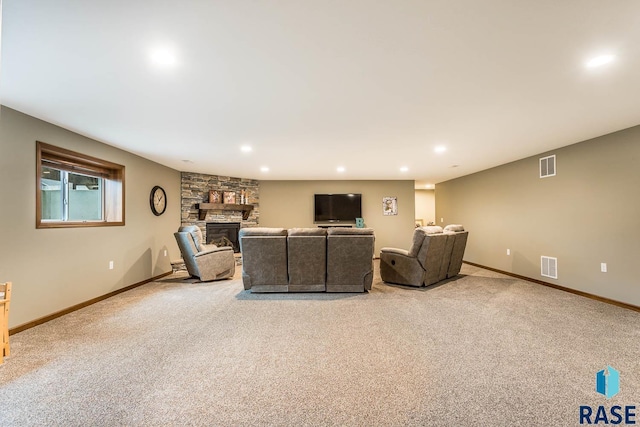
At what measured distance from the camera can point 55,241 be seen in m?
3.30

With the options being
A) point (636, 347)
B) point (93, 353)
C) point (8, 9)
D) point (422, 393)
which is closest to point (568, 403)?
point (422, 393)

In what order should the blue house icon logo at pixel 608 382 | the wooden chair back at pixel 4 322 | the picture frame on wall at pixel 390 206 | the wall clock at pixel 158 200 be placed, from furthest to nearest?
the picture frame on wall at pixel 390 206 < the wall clock at pixel 158 200 < the wooden chair back at pixel 4 322 < the blue house icon logo at pixel 608 382

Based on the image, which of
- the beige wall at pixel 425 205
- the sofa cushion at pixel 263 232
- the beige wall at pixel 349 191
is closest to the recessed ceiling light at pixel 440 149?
the sofa cushion at pixel 263 232

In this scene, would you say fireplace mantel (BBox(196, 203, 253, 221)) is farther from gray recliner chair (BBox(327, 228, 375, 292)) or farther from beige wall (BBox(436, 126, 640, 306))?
beige wall (BBox(436, 126, 640, 306))

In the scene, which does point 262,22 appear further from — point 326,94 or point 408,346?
point 408,346

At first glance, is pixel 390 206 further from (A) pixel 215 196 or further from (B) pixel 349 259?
(A) pixel 215 196

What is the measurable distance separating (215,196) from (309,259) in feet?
12.7

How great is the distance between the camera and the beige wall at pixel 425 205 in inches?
403

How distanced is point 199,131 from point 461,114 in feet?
10.5

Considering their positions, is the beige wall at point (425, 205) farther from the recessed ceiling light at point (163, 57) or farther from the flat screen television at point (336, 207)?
the recessed ceiling light at point (163, 57)

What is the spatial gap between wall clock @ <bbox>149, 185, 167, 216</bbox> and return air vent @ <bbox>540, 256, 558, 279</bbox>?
7214mm

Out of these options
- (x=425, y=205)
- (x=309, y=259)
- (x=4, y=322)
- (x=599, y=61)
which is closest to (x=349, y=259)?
(x=309, y=259)

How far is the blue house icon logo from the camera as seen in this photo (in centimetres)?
180

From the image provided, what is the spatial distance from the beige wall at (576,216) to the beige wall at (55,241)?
712 cm
